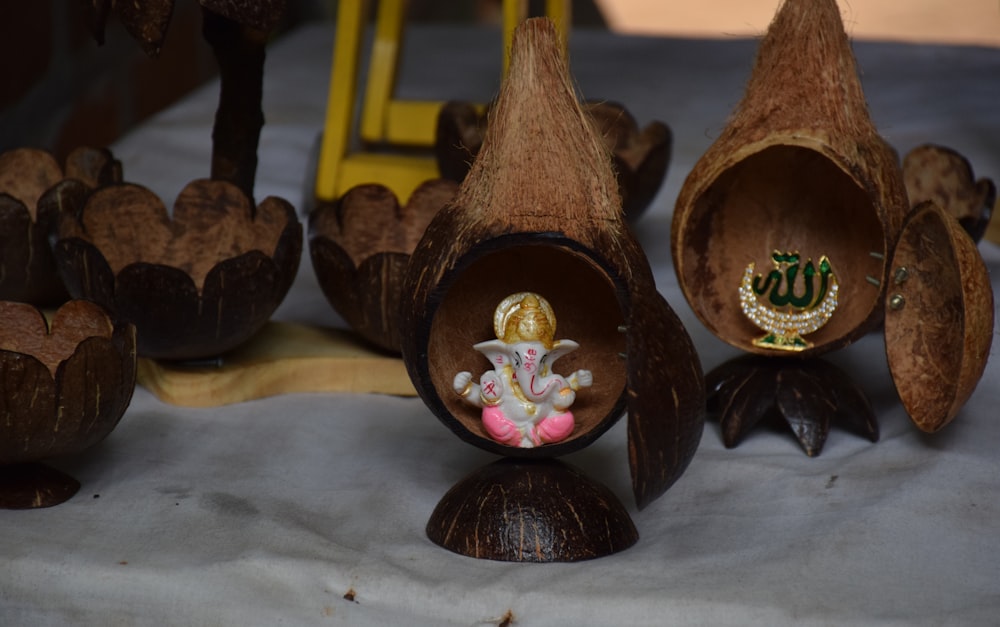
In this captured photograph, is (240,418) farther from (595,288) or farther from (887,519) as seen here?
(887,519)

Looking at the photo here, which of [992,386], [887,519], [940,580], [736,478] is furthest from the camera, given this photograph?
[992,386]

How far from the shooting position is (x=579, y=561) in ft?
3.84

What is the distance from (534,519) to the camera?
1172mm

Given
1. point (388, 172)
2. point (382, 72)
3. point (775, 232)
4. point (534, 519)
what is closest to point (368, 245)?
point (388, 172)

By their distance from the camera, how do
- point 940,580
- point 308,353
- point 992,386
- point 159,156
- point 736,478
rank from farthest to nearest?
point 159,156 → point 308,353 → point 992,386 → point 736,478 → point 940,580

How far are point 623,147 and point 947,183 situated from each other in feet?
1.63

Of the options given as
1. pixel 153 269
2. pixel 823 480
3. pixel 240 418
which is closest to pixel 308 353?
pixel 240 418

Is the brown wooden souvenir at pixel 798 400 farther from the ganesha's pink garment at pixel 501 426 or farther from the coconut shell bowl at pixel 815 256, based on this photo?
the ganesha's pink garment at pixel 501 426

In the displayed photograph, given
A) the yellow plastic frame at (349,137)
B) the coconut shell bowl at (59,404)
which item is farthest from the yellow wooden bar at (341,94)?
the coconut shell bowl at (59,404)

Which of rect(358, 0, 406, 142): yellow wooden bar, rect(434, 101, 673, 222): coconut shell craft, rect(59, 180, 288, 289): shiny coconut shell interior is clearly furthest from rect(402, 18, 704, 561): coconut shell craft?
rect(358, 0, 406, 142): yellow wooden bar

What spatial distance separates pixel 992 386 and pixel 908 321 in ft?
0.64

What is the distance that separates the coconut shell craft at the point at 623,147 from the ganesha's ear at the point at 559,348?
25.9 inches

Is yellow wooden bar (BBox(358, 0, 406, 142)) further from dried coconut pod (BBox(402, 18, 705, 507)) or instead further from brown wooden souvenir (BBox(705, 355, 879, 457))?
dried coconut pod (BBox(402, 18, 705, 507))

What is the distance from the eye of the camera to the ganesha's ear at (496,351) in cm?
118
